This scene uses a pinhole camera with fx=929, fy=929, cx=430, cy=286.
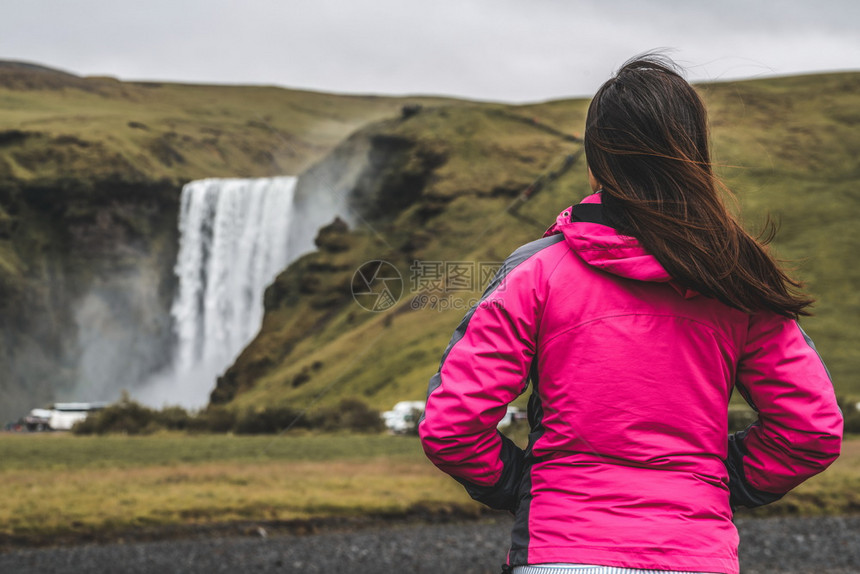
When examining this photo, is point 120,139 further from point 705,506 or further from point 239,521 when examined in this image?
point 705,506

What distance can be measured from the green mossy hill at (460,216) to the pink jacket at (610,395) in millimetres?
29346

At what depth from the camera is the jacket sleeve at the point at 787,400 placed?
2.43 metres

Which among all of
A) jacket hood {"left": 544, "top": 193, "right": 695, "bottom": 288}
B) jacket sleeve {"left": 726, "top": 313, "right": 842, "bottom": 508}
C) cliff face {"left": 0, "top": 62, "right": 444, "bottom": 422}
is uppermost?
jacket hood {"left": 544, "top": 193, "right": 695, "bottom": 288}

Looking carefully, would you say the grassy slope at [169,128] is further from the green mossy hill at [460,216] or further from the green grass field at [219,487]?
the green grass field at [219,487]

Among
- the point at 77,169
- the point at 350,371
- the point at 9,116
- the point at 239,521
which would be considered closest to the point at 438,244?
the point at 350,371

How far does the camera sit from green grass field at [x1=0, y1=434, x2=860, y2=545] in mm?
18070

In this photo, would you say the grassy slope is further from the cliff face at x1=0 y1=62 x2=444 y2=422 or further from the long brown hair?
the long brown hair

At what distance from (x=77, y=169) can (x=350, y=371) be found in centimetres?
6411

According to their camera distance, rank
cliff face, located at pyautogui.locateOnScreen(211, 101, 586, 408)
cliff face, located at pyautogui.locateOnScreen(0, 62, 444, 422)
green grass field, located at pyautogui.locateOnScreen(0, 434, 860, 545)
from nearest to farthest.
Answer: green grass field, located at pyautogui.locateOnScreen(0, 434, 860, 545) < cliff face, located at pyautogui.locateOnScreen(211, 101, 586, 408) < cliff face, located at pyautogui.locateOnScreen(0, 62, 444, 422)

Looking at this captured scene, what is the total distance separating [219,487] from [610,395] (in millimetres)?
19696

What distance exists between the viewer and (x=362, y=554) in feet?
50.2

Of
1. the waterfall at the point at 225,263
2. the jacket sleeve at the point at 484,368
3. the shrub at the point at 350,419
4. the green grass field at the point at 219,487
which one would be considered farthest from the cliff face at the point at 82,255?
the jacket sleeve at the point at 484,368

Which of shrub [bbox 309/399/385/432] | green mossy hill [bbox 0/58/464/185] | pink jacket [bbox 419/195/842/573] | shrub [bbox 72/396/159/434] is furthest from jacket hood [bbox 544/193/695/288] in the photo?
green mossy hill [bbox 0/58/464/185]

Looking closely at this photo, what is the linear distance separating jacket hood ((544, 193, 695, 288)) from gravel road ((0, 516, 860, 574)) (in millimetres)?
12323
